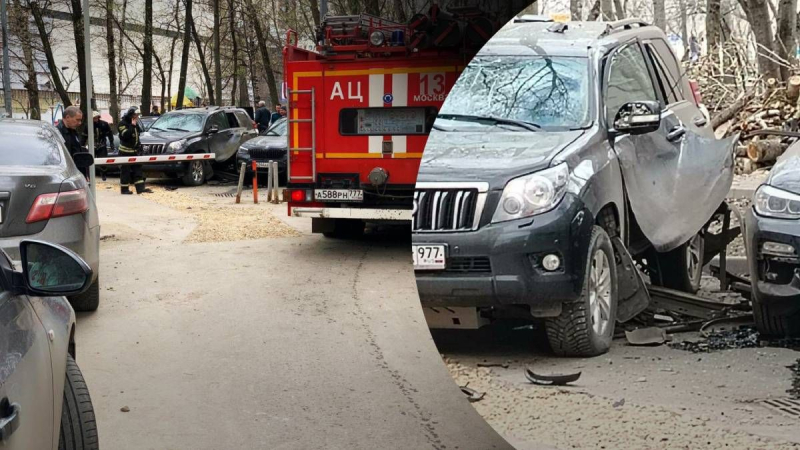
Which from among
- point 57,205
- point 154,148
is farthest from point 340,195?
point 154,148

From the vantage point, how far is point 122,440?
438 centimetres

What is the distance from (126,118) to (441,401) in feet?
45.3

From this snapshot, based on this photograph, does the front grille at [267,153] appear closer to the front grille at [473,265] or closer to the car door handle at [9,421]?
the car door handle at [9,421]

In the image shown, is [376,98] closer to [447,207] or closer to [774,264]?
[447,207]

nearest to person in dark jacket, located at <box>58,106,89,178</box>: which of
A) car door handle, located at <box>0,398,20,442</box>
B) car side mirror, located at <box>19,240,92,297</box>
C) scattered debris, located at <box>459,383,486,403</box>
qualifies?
car side mirror, located at <box>19,240,92,297</box>

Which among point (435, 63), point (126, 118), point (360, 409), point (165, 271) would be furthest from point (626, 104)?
A: point (126, 118)

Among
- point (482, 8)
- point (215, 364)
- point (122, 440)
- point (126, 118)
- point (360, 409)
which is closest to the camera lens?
point (482, 8)

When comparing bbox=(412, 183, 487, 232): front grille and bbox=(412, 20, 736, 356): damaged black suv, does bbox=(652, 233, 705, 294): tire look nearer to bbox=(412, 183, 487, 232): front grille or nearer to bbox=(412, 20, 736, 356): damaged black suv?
bbox=(412, 20, 736, 356): damaged black suv

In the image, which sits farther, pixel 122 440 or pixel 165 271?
pixel 165 271

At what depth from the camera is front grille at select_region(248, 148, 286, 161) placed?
1719 centimetres

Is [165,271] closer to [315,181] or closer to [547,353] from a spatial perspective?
[315,181]

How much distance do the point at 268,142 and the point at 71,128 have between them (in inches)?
261

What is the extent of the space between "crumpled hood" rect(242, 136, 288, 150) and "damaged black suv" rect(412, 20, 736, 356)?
641 inches

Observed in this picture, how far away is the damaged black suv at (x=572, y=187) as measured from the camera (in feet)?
3.83
